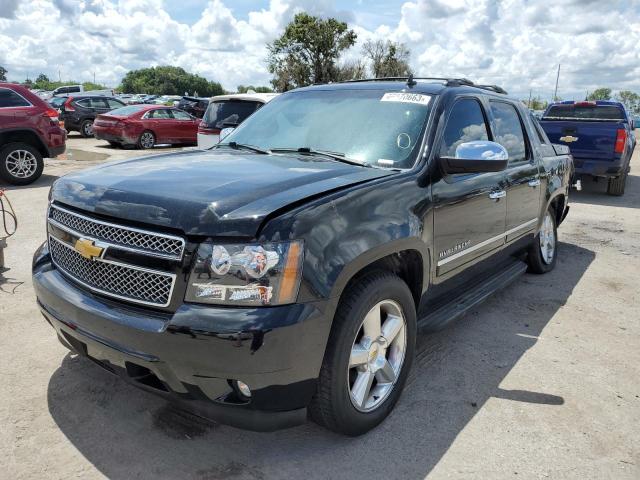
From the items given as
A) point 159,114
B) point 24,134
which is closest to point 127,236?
point 24,134

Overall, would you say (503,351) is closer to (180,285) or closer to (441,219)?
(441,219)

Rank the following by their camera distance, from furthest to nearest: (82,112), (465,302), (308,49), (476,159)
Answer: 1. (308,49)
2. (82,112)
3. (465,302)
4. (476,159)

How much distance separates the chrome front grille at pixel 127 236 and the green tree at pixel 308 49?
36147 millimetres

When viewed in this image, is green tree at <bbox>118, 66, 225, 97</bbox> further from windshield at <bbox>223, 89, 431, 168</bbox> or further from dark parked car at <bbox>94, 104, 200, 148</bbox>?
windshield at <bbox>223, 89, 431, 168</bbox>

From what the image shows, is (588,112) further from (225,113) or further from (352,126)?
(352,126)

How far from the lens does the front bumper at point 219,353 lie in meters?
2.23

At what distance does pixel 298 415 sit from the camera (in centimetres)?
245

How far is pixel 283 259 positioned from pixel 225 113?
28.9ft

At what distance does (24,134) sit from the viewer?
10.1 meters

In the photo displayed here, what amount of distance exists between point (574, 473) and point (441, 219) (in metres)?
1.49

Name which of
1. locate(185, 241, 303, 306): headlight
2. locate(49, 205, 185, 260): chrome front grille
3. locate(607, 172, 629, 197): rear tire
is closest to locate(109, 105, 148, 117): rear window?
locate(607, 172, 629, 197): rear tire

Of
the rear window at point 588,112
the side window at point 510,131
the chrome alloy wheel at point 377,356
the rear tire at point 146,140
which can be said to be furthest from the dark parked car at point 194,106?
the chrome alloy wheel at point 377,356

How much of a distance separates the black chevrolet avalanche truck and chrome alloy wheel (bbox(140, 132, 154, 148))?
14614 mm

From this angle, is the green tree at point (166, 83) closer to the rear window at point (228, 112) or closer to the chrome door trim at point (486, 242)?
the rear window at point (228, 112)
